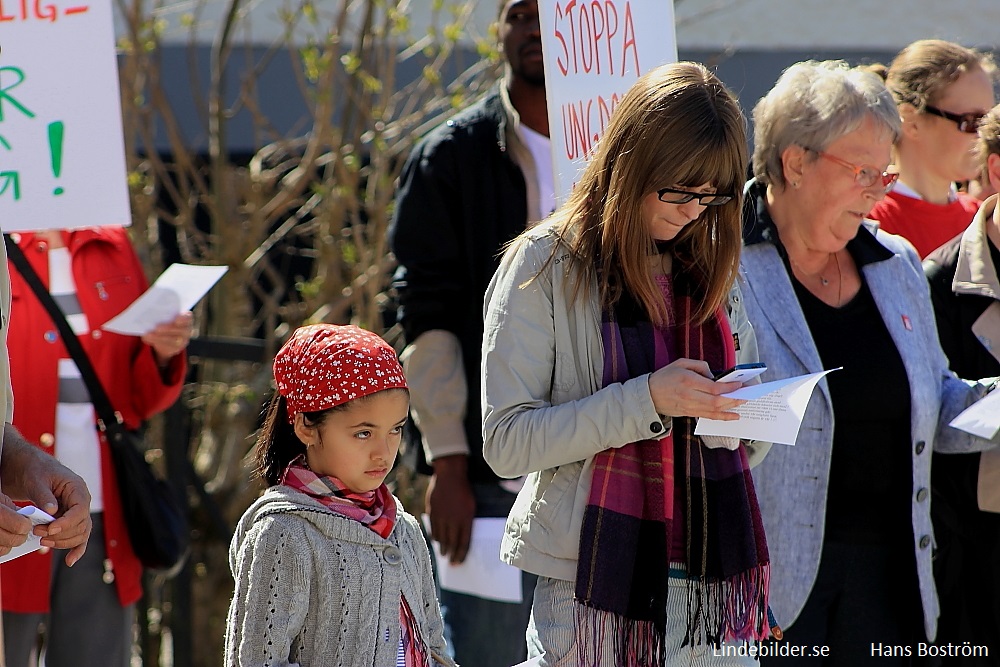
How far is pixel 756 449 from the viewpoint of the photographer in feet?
9.72

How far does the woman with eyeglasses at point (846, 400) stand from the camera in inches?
127

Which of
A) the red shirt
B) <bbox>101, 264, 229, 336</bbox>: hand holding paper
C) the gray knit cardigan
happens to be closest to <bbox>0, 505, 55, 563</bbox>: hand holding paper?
the gray knit cardigan

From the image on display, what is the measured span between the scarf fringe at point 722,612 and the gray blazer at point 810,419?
0.48 meters

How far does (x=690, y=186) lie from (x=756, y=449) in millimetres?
635

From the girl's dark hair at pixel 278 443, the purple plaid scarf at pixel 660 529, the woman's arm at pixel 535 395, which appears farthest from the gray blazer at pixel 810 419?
the girl's dark hair at pixel 278 443

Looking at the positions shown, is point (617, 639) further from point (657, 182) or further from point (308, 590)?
point (657, 182)

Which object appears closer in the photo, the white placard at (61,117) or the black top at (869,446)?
the black top at (869,446)

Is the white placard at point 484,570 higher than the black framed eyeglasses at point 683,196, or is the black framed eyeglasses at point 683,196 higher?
the black framed eyeglasses at point 683,196

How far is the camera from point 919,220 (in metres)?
4.29

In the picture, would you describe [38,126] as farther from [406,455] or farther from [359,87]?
[359,87]

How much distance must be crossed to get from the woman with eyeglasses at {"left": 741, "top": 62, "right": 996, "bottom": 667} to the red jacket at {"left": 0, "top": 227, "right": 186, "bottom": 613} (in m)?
1.68

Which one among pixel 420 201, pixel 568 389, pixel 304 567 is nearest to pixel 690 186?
pixel 568 389

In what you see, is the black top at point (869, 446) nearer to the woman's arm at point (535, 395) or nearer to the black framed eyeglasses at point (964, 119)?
the woman's arm at point (535, 395)

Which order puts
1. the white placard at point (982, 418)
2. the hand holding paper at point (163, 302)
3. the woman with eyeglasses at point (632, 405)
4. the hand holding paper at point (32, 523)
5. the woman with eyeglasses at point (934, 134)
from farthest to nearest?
the woman with eyeglasses at point (934, 134), the hand holding paper at point (163, 302), the white placard at point (982, 418), the woman with eyeglasses at point (632, 405), the hand holding paper at point (32, 523)
